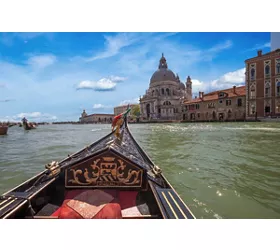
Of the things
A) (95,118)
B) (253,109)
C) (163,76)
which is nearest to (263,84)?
(253,109)

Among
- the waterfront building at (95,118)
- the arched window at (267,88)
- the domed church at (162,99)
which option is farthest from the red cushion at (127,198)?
the waterfront building at (95,118)

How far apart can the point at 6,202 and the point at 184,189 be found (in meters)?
2.06

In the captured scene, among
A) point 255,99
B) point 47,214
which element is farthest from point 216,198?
point 255,99

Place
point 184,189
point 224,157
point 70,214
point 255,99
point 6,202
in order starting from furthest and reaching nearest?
1. point 255,99
2. point 224,157
3. point 184,189
4. point 70,214
5. point 6,202

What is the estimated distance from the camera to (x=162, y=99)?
39.9 metres

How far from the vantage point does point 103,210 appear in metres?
1.41

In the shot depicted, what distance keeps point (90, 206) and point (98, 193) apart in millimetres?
125

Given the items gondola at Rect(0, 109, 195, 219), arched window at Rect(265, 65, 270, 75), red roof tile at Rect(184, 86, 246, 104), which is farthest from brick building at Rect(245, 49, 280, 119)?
gondola at Rect(0, 109, 195, 219)

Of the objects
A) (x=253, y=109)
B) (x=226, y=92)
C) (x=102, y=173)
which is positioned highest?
(x=226, y=92)

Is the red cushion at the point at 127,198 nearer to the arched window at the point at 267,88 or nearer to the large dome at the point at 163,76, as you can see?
the arched window at the point at 267,88

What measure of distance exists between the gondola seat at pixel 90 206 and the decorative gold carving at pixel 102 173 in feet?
0.30

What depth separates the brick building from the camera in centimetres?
1727

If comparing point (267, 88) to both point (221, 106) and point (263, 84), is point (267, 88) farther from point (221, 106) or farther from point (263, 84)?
point (221, 106)
